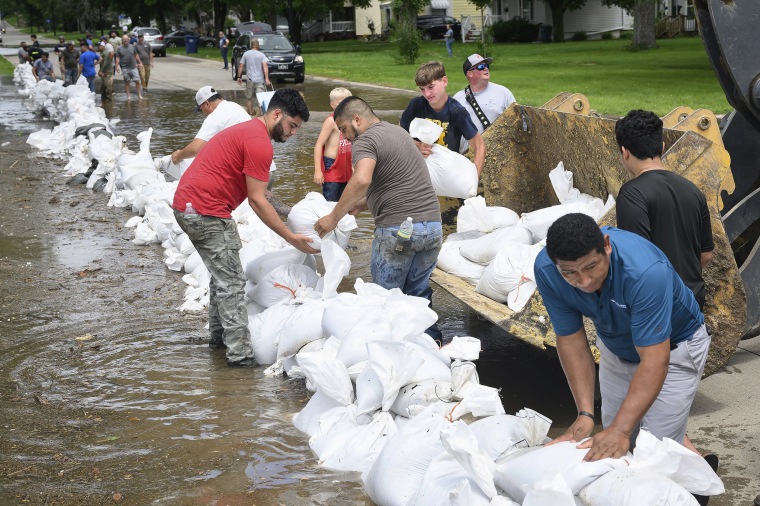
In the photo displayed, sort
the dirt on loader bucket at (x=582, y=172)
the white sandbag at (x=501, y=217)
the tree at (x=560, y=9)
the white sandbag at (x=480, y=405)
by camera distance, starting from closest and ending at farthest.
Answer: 1. the white sandbag at (x=480, y=405)
2. the dirt on loader bucket at (x=582, y=172)
3. the white sandbag at (x=501, y=217)
4. the tree at (x=560, y=9)

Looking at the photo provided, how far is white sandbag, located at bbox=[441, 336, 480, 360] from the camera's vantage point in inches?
191

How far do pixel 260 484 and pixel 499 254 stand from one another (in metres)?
2.29

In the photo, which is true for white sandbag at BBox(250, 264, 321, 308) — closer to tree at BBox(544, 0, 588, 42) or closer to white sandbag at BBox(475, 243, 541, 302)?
white sandbag at BBox(475, 243, 541, 302)

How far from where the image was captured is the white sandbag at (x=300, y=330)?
18.0ft

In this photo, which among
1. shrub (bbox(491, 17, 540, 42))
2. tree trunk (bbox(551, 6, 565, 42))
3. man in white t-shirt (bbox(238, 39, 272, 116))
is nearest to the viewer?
man in white t-shirt (bbox(238, 39, 272, 116))

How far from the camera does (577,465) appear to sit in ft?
10.4

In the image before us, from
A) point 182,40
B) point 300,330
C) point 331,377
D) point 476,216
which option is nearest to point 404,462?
point 331,377

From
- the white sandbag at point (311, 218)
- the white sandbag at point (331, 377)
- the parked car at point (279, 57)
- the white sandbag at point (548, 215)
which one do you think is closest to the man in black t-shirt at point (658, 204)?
the white sandbag at point (331, 377)

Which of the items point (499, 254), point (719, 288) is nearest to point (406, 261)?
point (499, 254)

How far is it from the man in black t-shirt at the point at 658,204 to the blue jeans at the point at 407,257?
5.48 ft

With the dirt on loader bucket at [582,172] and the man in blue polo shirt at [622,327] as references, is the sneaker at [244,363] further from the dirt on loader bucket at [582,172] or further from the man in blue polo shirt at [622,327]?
the man in blue polo shirt at [622,327]

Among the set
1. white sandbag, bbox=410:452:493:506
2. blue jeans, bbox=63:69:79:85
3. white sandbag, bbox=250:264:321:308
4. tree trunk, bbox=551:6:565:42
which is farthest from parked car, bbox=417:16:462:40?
white sandbag, bbox=410:452:493:506

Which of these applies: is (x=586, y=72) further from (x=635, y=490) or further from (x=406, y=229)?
(x=635, y=490)

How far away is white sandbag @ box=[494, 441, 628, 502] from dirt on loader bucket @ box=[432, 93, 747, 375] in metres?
1.21
